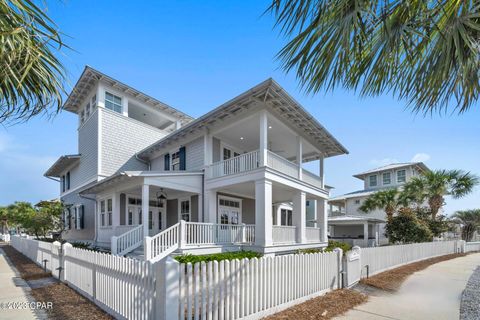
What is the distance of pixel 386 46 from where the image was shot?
9.85 ft

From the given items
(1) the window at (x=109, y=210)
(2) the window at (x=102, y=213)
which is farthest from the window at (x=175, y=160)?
(2) the window at (x=102, y=213)

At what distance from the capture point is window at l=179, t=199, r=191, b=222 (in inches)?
618

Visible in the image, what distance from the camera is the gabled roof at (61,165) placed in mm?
20070

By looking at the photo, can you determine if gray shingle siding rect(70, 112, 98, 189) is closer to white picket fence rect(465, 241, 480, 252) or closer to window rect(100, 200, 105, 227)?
window rect(100, 200, 105, 227)

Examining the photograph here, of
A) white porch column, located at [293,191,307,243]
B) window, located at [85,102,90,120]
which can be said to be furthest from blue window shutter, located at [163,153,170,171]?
white porch column, located at [293,191,307,243]

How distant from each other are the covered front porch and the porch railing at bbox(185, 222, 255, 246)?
17.7 metres

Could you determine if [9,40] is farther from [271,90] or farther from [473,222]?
[473,222]

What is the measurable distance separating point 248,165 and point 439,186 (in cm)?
1801

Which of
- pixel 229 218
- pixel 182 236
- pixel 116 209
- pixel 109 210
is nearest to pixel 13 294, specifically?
pixel 182 236

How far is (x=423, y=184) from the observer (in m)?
23.7

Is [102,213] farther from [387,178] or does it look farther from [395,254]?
[387,178]

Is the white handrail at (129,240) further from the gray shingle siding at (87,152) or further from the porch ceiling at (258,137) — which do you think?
the gray shingle siding at (87,152)

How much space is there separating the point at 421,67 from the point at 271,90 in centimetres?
843

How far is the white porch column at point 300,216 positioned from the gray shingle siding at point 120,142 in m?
10.4
